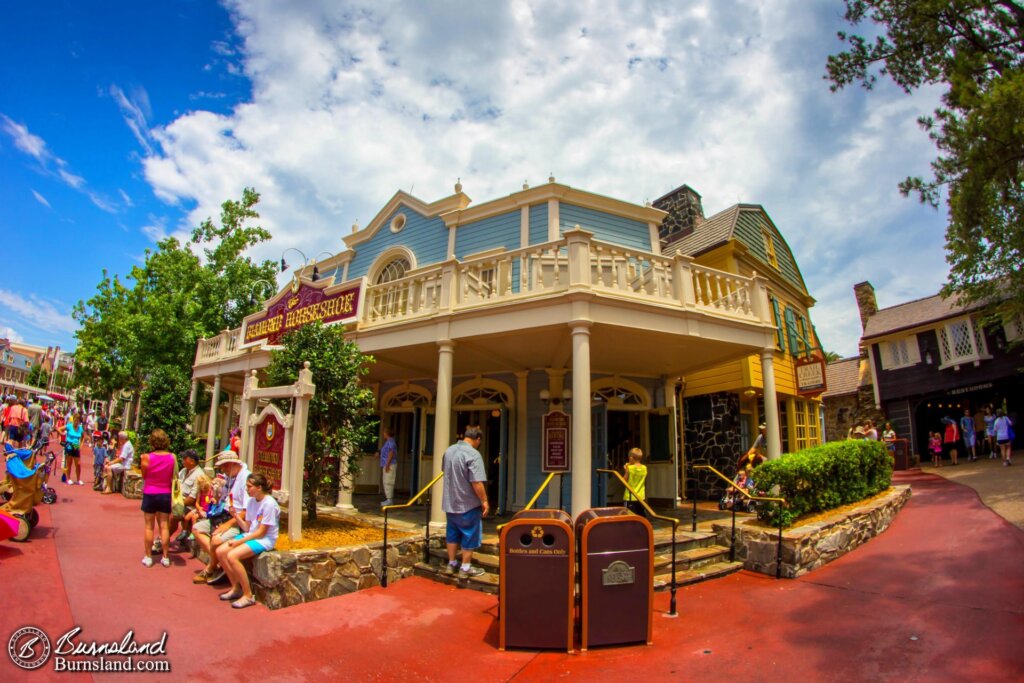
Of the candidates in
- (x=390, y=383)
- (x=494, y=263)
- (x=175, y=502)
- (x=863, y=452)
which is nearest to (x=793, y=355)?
(x=863, y=452)

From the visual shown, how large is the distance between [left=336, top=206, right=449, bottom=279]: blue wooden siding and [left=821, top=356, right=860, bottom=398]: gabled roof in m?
19.9

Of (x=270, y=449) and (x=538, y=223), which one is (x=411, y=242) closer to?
(x=538, y=223)

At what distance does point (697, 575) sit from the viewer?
635 centimetres

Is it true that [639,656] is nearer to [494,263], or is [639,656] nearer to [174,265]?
[494,263]

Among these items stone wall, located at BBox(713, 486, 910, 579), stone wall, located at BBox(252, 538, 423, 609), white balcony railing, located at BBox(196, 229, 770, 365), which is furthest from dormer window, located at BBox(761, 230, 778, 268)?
stone wall, located at BBox(252, 538, 423, 609)

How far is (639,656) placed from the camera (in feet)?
14.2

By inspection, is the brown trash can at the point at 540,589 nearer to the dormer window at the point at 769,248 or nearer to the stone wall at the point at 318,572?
the stone wall at the point at 318,572

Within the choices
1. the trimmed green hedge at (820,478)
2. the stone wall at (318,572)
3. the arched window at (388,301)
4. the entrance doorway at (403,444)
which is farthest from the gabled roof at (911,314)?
the stone wall at (318,572)

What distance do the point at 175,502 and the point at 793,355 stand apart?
1501 centimetres

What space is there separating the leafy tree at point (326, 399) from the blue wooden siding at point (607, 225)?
19.1 feet

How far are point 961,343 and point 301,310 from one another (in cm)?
2257

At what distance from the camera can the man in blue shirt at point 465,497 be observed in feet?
19.9

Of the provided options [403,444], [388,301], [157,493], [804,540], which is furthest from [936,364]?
[157,493]

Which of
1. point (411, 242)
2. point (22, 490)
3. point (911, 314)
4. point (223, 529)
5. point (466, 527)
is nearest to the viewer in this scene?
point (223, 529)
